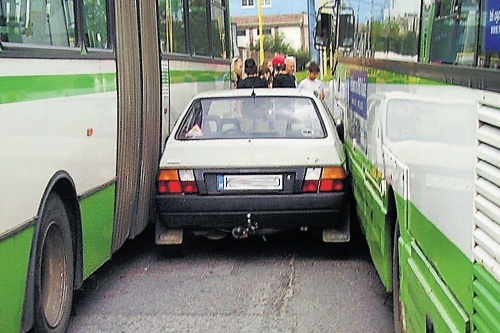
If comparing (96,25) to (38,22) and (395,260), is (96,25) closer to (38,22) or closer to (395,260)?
(38,22)

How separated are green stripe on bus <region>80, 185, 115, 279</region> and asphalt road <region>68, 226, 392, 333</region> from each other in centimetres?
41

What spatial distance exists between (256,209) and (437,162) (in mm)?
4373

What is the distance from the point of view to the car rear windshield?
29.7 feet

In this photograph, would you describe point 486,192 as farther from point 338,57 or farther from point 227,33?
point 227,33

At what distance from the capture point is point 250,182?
8.62 metres

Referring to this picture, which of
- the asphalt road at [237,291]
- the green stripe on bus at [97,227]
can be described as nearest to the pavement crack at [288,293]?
the asphalt road at [237,291]

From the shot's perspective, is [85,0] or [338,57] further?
[338,57]

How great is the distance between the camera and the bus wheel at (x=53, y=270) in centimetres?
605

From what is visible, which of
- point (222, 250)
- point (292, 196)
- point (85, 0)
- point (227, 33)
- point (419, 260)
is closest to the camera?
point (419, 260)

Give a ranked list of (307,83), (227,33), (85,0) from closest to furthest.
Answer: (85,0) → (307,83) → (227,33)

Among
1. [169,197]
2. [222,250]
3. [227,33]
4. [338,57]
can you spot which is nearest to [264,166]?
[169,197]

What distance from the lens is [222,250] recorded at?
32.4ft

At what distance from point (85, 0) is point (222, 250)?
3448 millimetres

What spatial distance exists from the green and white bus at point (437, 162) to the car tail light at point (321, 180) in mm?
1019
